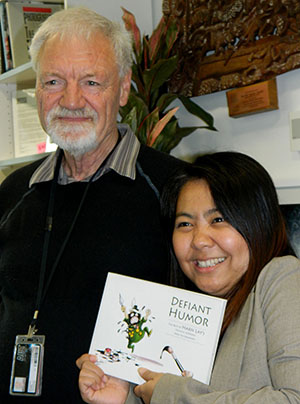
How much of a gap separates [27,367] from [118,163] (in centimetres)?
64

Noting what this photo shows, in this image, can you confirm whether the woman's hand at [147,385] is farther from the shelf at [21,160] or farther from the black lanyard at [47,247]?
the shelf at [21,160]

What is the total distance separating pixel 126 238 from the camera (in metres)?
1.61

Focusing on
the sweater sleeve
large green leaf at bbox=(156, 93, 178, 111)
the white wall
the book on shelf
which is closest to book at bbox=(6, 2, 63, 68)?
the book on shelf

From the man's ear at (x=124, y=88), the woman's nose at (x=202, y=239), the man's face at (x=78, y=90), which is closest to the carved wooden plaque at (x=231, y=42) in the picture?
the man's ear at (x=124, y=88)

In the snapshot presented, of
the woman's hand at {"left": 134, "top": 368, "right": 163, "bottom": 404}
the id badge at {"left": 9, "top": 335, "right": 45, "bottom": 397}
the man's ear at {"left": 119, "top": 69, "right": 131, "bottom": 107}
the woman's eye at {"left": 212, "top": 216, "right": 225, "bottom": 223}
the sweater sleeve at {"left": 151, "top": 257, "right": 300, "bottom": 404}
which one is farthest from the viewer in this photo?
the man's ear at {"left": 119, "top": 69, "right": 131, "bottom": 107}

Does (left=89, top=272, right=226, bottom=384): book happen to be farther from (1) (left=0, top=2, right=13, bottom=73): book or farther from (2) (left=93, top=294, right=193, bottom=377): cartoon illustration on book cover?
(1) (left=0, top=2, right=13, bottom=73): book

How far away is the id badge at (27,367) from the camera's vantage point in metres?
1.52

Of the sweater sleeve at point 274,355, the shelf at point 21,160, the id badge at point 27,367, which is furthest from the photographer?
the shelf at point 21,160

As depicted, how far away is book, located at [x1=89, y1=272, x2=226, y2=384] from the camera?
1213 mm

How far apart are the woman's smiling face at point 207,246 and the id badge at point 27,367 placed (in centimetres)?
47

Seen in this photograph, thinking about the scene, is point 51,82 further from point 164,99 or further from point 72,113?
point 164,99

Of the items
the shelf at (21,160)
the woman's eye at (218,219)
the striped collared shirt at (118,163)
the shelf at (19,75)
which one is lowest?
the woman's eye at (218,219)

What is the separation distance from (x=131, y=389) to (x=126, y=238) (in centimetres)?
43

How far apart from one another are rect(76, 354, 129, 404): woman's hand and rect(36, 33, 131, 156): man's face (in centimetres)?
67
